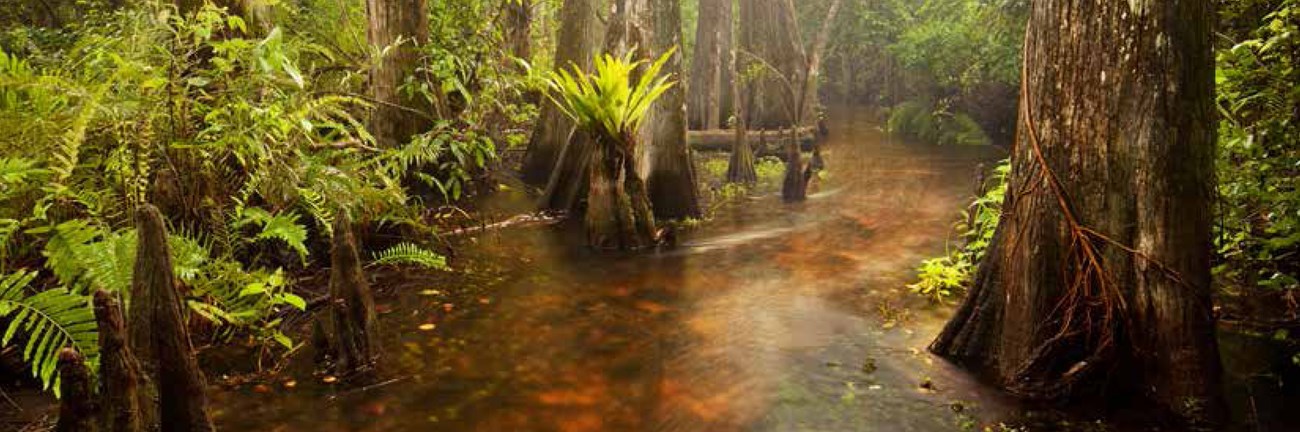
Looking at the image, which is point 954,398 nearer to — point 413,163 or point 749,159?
point 413,163

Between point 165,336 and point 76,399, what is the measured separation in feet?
1.54

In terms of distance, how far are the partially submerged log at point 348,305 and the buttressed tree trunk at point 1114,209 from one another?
149 inches

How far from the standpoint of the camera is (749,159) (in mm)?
14250

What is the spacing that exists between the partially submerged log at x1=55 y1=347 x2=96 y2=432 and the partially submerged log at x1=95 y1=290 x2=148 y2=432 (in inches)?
2.1

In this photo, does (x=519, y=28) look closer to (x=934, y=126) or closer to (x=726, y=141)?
(x=726, y=141)

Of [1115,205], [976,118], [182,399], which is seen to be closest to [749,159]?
[976,118]

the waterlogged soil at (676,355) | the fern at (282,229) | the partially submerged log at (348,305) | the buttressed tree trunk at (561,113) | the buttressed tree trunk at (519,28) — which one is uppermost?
the buttressed tree trunk at (519,28)

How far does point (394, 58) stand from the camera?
9.13 m

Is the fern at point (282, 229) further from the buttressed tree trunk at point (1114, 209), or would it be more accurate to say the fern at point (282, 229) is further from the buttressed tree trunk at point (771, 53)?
the buttressed tree trunk at point (771, 53)

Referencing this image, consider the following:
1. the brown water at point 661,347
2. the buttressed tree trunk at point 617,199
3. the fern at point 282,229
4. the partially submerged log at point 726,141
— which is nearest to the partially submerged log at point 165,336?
the brown water at point 661,347

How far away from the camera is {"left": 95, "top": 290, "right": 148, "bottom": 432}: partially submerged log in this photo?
9.50ft

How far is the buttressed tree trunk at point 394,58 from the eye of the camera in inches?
357

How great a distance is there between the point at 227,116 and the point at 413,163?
4088mm

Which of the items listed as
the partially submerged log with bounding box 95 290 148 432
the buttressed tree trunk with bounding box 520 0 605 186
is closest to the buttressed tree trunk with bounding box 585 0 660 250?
the buttressed tree trunk with bounding box 520 0 605 186
